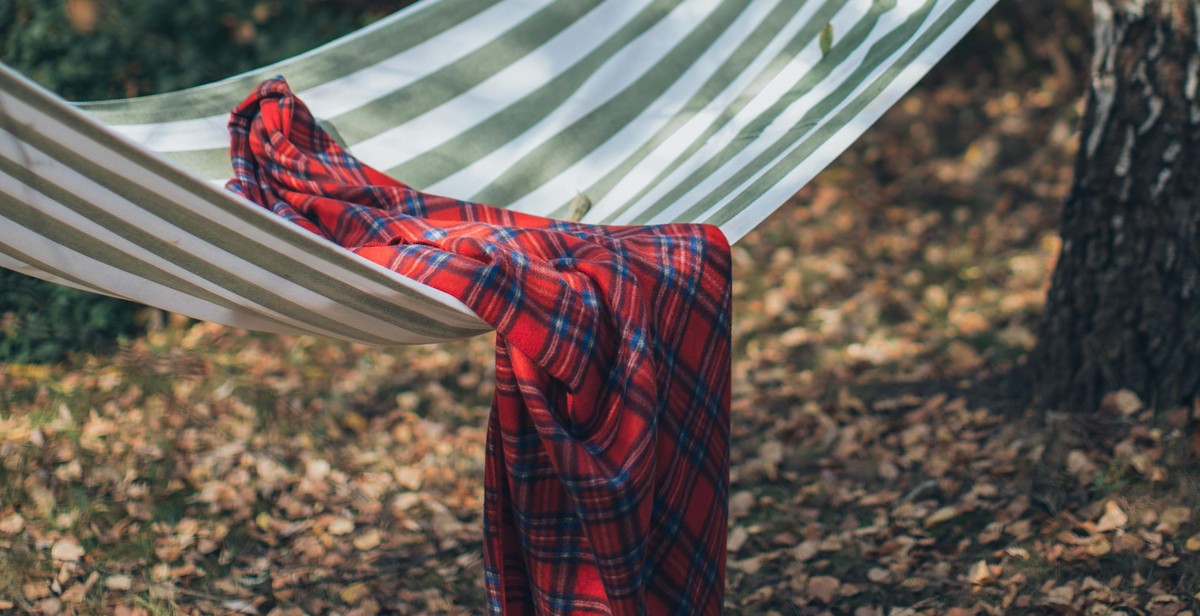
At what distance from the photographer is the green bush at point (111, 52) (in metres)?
2.53

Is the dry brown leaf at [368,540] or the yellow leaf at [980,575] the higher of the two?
the dry brown leaf at [368,540]

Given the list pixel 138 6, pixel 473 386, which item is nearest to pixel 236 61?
pixel 138 6

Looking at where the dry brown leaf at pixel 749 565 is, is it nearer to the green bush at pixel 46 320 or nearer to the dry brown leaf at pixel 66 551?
the dry brown leaf at pixel 66 551

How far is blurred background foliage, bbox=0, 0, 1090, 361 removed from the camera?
253 cm

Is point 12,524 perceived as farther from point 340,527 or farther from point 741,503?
point 741,503

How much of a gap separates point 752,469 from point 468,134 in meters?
0.85

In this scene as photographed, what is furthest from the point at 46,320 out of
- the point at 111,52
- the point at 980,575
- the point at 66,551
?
the point at 980,575

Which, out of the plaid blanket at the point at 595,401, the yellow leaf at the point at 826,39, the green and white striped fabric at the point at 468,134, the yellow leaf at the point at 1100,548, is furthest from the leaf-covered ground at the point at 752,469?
the yellow leaf at the point at 826,39

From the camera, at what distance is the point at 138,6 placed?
2766 mm

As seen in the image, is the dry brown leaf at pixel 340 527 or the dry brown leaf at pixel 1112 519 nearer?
the dry brown leaf at pixel 1112 519

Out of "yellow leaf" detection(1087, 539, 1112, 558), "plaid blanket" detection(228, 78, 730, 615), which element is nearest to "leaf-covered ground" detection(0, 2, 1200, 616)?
"yellow leaf" detection(1087, 539, 1112, 558)

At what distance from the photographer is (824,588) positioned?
5.58 ft

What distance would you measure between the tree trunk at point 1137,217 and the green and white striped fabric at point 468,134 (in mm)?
393

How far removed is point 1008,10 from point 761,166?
108 inches
